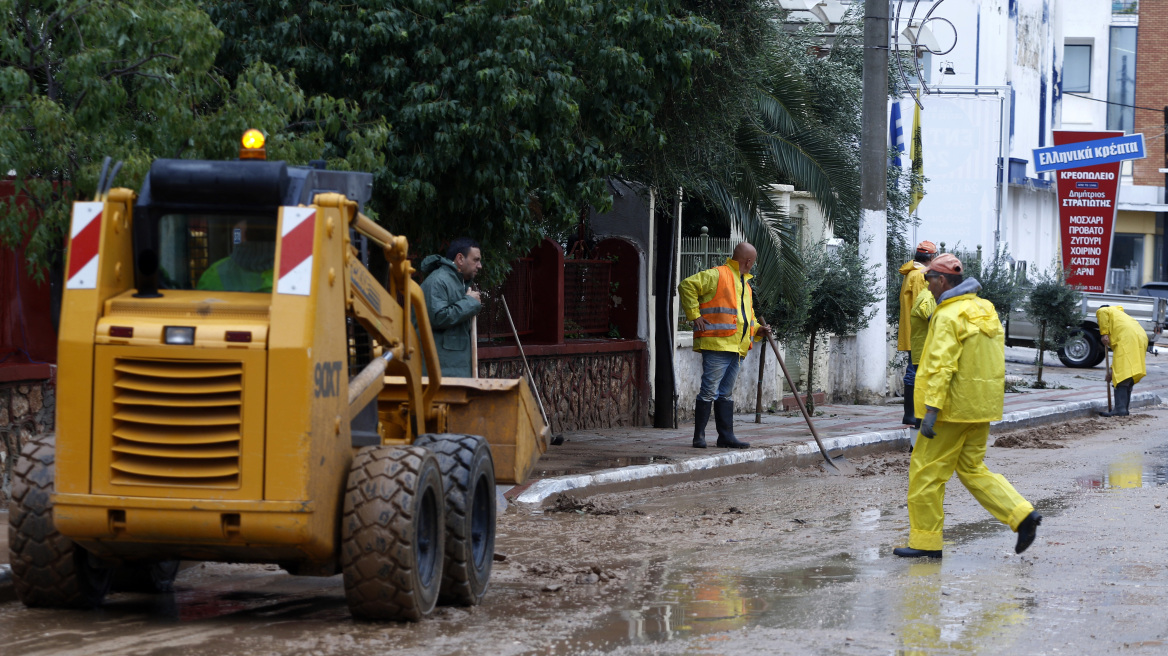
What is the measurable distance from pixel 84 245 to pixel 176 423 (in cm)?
80

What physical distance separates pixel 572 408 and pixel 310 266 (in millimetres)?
9080

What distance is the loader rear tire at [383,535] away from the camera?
5.62m

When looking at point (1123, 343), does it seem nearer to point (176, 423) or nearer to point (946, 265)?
point (946, 265)

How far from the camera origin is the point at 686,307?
1298 centimetres

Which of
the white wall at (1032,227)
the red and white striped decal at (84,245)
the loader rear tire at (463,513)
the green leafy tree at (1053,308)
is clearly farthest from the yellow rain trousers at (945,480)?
the white wall at (1032,227)

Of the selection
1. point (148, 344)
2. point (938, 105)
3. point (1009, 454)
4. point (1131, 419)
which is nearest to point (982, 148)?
point (938, 105)

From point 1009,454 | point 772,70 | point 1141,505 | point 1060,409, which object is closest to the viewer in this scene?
point 1141,505

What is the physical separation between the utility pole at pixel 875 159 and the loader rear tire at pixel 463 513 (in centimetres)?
1108

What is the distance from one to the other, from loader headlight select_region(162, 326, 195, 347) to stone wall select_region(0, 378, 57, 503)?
3.76 metres

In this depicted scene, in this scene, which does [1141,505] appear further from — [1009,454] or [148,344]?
[148,344]

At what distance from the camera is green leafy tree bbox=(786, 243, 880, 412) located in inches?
648

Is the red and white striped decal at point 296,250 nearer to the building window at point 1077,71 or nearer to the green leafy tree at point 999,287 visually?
the green leafy tree at point 999,287

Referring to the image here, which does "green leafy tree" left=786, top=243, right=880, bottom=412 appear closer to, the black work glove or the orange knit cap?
the orange knit cap

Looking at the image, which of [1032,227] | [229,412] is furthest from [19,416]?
[1032,227]
